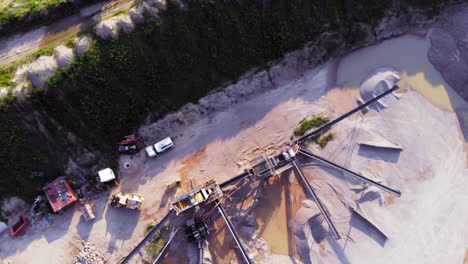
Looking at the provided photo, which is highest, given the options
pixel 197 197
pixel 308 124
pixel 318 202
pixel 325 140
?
pixel 308 124

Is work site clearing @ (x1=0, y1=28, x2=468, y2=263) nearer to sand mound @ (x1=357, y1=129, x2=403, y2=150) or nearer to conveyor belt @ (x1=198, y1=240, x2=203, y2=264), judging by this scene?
sand mound @ (x1=357, y1=129, x2=403, y2=150)

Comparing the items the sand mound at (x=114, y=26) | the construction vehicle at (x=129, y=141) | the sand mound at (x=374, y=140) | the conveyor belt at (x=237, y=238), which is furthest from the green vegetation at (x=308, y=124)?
the sand mound at (x=114, y=26)

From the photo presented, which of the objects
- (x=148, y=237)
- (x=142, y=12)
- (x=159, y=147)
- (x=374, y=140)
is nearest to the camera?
(x=142, y=12)

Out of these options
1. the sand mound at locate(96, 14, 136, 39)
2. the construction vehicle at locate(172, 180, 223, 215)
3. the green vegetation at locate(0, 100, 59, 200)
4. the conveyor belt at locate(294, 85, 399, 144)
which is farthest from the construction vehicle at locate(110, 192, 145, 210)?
the conveyor belt at locate(294, 85, 399, 144)

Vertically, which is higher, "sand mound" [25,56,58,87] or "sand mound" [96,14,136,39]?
"sand mound" [96,14,136,39]

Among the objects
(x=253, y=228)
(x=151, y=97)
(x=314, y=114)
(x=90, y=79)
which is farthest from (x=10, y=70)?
(x=314, y=114)

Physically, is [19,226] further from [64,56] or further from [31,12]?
[31,12]

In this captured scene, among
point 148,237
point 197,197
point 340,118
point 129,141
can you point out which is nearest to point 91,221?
point 148,237
